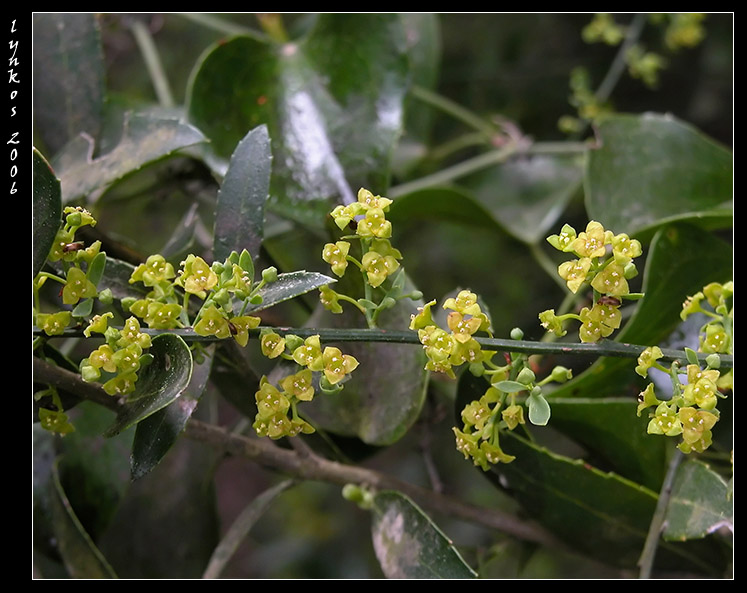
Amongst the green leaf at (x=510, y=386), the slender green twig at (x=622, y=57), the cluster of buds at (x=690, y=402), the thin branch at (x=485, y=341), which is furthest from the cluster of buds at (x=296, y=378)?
the slender green twig at (x=622, y=57)

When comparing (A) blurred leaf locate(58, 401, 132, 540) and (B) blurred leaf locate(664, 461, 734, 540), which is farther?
(A) blurred leaf locate(58, 401, 132, 540)

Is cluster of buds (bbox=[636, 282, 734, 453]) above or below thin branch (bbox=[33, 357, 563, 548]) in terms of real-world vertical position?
above

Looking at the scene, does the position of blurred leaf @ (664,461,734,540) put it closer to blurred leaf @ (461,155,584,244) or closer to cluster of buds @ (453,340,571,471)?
cluster of buds @ (453,340,571,471)

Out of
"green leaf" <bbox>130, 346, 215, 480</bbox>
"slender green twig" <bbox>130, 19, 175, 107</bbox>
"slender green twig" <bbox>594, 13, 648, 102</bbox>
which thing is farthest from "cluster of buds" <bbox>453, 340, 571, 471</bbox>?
"slender green twig" <bbox>594, 13, 648, 102</bbox>

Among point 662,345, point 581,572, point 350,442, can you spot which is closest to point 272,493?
point 350,442

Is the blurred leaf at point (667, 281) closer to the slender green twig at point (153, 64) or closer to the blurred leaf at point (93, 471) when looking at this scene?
the blurred leaf at point (93, 471)
